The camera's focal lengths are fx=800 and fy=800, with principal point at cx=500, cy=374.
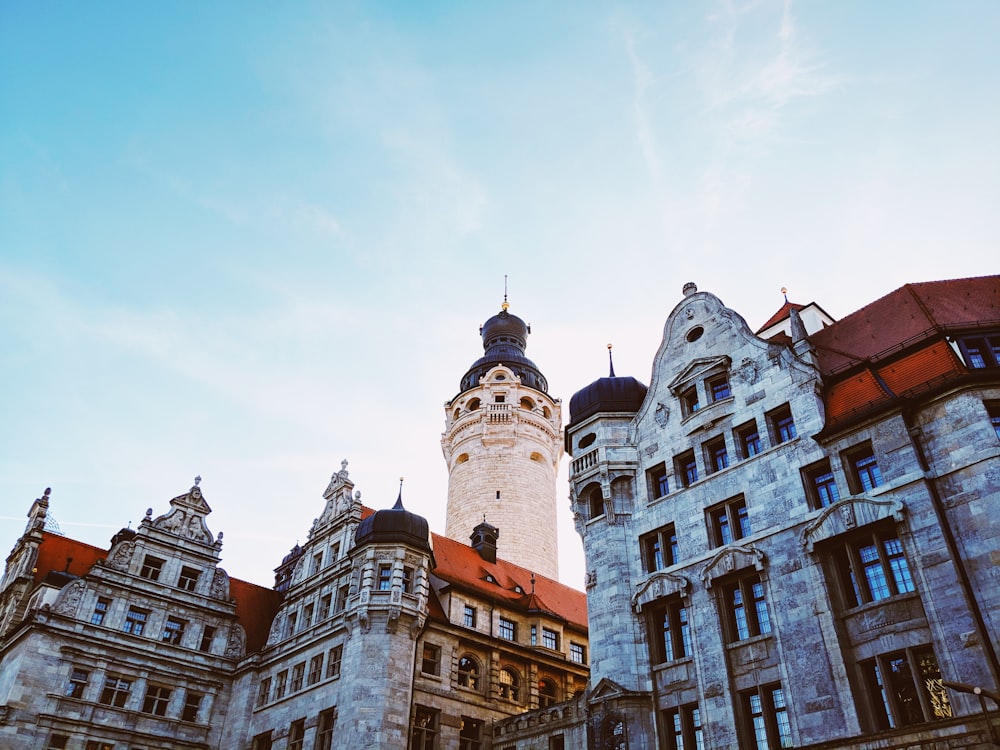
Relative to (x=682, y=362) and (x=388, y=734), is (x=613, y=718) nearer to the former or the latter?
(x=388, y=734)

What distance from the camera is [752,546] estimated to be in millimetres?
24266

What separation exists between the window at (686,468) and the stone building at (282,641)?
38.1 ft

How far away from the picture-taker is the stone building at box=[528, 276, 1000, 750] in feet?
64.3

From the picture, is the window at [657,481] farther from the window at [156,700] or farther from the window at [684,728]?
the window at [156,700]

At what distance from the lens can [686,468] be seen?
2855 cm

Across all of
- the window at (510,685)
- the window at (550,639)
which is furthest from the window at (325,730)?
the window at (550,639)

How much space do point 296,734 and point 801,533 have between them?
22.7 metres

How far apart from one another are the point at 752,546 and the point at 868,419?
5.06 meters

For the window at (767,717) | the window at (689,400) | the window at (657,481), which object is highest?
the window at (689,400)

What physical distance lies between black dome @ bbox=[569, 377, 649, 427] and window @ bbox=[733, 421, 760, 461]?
5.38 metres

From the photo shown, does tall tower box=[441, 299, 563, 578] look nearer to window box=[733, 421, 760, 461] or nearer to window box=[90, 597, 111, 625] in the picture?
window box=[90, 597, 111, 625]

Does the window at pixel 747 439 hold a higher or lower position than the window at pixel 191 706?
higher

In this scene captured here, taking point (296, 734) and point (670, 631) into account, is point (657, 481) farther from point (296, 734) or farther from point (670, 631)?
point (296, 734)

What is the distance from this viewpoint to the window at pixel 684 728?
23.4m
